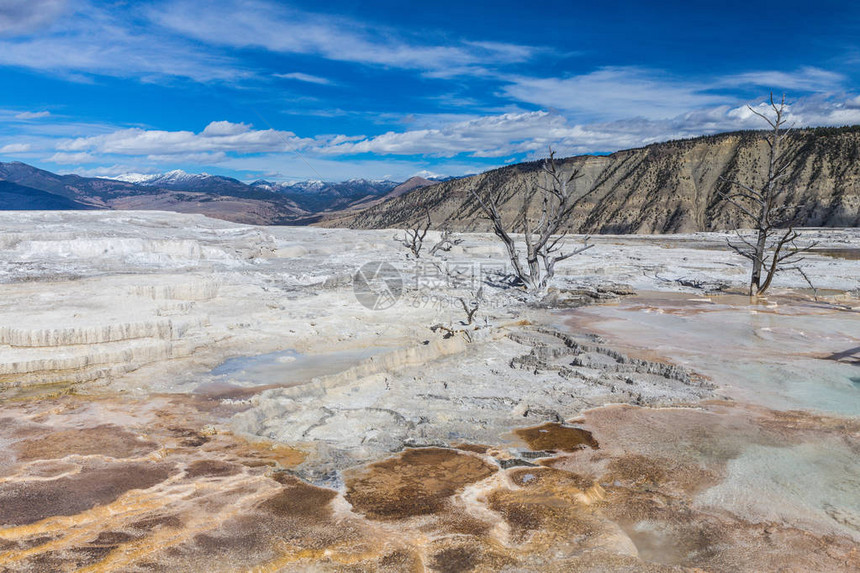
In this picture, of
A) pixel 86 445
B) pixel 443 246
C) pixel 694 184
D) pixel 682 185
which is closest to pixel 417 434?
pixel 86 445

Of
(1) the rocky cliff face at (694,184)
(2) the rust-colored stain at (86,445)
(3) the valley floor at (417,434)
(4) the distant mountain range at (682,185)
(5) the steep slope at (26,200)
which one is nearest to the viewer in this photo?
(3) the valley floor at (417,434)

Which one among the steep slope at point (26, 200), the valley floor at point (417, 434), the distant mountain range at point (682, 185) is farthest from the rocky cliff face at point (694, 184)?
the steep slope at point (26, 200)

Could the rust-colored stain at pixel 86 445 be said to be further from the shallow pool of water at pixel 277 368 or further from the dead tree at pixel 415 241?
the dead tree at pixel 415 241

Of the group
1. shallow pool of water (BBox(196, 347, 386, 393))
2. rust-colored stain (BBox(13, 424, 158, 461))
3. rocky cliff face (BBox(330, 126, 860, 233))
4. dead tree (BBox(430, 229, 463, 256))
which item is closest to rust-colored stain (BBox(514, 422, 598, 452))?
shallow pool of water (BBox(196, 347, 386, 393))

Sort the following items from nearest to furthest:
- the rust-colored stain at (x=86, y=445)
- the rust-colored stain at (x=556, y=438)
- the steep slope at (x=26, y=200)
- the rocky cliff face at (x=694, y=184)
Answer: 1. the rust-colored stain at (x=86, y=445)
2. the rust-colored stain at (x=556, y=438)
3. the rocky cliff face at (x=694, y=184)
4. the steep slope at (x=26, y=200)

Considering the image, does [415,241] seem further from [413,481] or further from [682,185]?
[682,185]

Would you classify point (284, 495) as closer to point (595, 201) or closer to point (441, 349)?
point (441, 349)

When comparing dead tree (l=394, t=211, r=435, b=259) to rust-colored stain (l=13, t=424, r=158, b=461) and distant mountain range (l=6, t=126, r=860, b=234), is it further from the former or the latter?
rust-colored stain (l=13, t=424, r=158, b=461)
